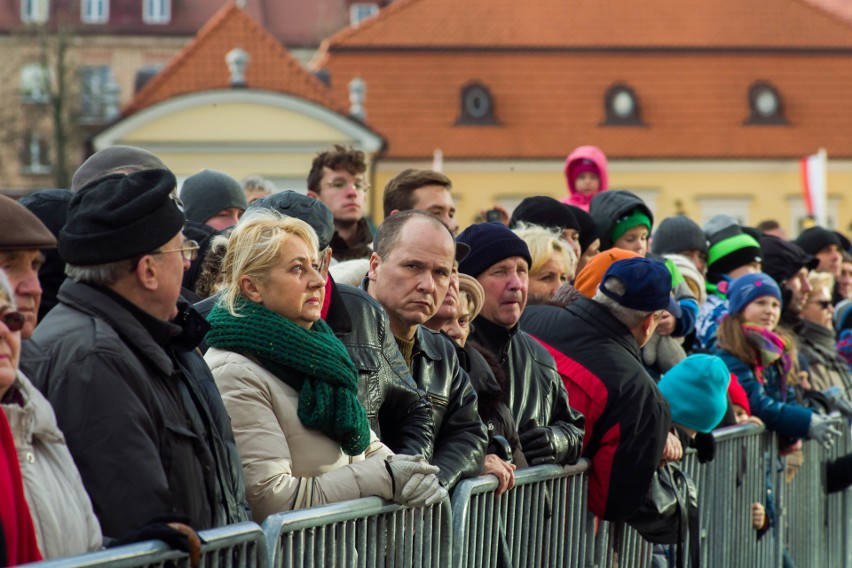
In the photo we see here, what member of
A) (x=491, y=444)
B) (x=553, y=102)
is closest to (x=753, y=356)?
(x=491, y=444)

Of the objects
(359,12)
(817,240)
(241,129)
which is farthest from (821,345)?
(359,12)

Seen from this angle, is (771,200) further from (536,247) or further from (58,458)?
(58,458)

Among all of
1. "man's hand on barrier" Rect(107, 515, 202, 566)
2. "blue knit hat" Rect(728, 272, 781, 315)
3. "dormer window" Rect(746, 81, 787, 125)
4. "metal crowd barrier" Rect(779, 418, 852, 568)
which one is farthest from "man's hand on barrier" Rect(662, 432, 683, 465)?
"dormer window" Rect(746, 81, 787, 125)

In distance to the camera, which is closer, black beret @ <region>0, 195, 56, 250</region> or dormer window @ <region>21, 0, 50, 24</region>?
black beret @ <region>0, 195, 56, 250</region>

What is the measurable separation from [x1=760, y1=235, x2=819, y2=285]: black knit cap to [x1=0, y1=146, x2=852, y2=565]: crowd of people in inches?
70.7

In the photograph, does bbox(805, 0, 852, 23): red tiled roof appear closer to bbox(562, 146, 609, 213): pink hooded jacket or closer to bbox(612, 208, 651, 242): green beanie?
bbox(562, 146, 609, 213): pink hooded jacket

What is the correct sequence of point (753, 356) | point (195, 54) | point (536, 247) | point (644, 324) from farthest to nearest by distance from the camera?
point (195, 54) < point (753, 356) < point (536, 247) < point (644, 324)

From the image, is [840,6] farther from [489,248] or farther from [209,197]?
[489,248]

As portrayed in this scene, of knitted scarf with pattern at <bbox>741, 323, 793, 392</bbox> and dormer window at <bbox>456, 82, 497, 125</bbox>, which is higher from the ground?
dormer window at <bbox>456, 82, 497, 125</bbox>

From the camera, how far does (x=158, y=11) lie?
7375 centimetres

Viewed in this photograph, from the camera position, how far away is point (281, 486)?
4.24m

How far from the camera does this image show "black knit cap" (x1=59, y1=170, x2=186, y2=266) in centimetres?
398

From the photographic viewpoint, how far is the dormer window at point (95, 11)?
73.1 meters

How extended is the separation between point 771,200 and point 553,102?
723 centimetres
